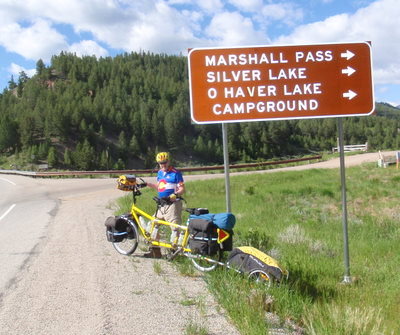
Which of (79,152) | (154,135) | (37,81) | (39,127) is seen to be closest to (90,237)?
(79,152)

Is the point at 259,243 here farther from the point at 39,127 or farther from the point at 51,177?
the point at 39,127

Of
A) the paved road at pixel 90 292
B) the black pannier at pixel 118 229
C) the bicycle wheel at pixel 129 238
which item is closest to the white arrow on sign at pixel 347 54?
the paved road at pixel 90 292

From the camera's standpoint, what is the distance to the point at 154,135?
4528 inches

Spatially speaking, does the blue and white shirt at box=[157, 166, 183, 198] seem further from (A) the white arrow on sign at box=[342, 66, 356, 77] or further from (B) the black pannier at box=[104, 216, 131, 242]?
(A) the white arrow on sign at box=[342, 66, 356, 77]

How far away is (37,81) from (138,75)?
35767 mm

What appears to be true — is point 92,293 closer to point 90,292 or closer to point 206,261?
point 90,292

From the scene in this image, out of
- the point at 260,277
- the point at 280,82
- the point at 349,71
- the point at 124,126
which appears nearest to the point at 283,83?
the point at 280,82

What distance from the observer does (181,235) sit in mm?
6344

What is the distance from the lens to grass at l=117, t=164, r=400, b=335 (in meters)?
3.93

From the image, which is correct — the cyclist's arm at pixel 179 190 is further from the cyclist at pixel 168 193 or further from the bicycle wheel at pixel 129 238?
the bicycle wheel at pixel 129 238

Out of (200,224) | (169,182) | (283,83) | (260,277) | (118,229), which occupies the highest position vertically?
(283,83)

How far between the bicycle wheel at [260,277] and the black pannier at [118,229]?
2827 millimetres

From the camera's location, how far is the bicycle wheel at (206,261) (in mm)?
5641

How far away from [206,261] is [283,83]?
2.68 metres
